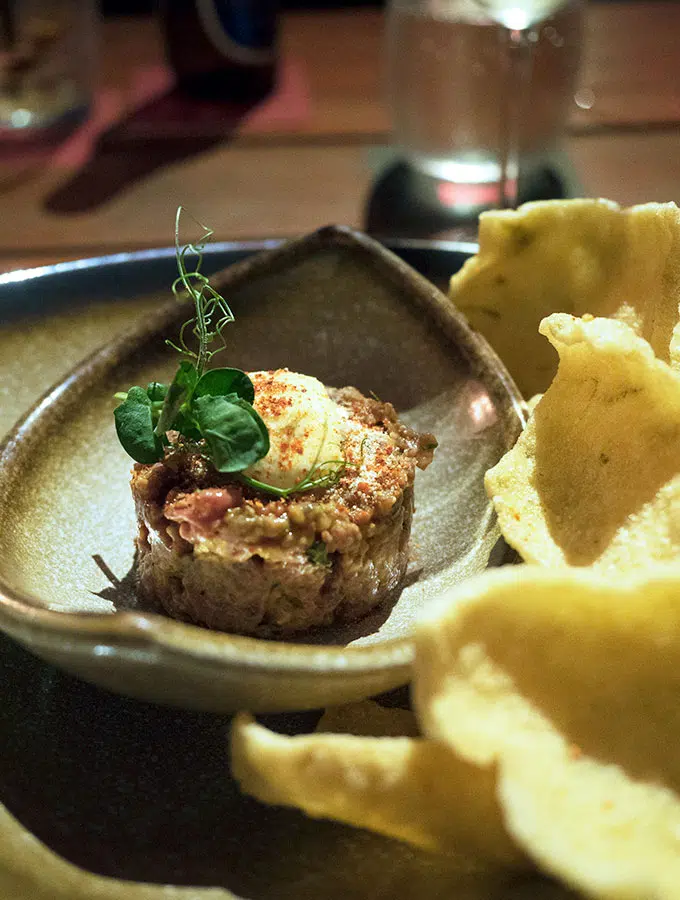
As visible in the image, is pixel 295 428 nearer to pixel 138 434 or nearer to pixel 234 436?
pixel 234 436

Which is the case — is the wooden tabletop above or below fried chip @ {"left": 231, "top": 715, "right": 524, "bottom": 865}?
below

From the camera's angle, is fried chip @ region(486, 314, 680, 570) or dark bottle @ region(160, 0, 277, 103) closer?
fried chip @ region(486, 314, 680, 570)

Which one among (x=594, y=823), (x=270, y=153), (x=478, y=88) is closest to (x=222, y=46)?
(x=270, y=153)

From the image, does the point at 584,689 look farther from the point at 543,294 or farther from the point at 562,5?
the point at 562,5

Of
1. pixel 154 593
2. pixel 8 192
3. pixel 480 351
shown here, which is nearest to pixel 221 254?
pixel 480 351

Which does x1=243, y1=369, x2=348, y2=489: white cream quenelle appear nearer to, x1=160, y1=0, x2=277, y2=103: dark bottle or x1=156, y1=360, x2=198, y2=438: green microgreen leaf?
x1=156, y1=360, x2=198, y2=438: green microgreen leaf

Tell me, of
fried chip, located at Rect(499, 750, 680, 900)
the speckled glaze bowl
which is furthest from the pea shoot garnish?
fried chip, located at Rect(499, 750, 680, 900)

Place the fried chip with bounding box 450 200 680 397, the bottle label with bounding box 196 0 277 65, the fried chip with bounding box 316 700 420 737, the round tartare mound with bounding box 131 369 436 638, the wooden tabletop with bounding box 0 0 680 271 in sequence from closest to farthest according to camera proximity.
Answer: the fried chip with bounding box 316 700 420 737 → the round tartare mound with bounding box 131 369 436 638 → the fried chip with bounding box 450 200 680 397 → the wooden tabletop with bounding box 0 0 680 271 → the bottle label with bounding box 196 0 277 65
